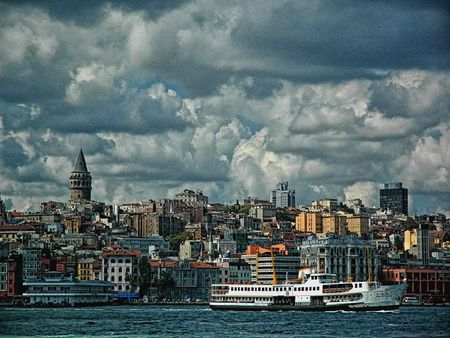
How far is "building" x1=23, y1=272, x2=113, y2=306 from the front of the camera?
331ft

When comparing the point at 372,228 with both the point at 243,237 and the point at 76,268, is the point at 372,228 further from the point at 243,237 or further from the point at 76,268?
the point at 76,268

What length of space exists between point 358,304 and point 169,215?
286 feet

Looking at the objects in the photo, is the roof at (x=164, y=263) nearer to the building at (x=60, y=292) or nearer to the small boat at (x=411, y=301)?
the building at (x=60, y=292)

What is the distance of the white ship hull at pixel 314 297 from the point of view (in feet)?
255

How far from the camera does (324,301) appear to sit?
79.4 m

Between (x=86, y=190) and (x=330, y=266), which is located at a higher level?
(x=86, y=190)

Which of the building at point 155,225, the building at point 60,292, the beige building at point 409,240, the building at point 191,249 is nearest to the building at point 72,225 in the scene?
the building at point 155,225

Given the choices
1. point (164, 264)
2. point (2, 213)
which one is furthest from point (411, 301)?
point (2, 213)

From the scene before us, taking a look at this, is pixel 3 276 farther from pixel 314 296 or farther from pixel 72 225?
pixel 72 225

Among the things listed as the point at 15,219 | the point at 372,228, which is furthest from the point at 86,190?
the point at 372,228

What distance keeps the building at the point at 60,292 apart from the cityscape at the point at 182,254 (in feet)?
0.29

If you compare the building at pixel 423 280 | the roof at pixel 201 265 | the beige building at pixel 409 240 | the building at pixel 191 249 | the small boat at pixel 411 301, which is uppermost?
the beige building at pixel 409 240

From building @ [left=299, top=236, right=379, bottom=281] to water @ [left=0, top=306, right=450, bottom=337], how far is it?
1384 inches

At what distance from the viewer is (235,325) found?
205ft
